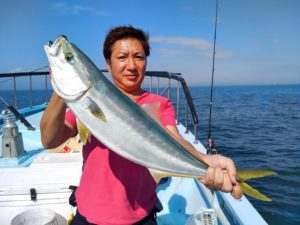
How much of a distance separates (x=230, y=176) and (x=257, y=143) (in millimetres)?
14118

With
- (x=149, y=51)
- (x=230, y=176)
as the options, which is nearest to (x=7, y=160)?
(x=149, y=51)

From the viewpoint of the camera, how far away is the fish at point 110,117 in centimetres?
200

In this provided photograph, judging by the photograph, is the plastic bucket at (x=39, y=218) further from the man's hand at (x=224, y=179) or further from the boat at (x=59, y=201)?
the man's hand at (x=224, y=179)

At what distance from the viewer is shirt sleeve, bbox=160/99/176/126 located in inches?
106

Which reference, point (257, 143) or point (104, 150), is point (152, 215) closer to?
point (104, 150)

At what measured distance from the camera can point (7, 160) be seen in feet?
18.2

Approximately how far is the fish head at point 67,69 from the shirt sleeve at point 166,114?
0.88 meters

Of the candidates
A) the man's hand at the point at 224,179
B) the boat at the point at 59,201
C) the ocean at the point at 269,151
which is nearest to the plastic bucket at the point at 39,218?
the boat at the point at 59,201

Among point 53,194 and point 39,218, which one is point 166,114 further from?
point 39,218

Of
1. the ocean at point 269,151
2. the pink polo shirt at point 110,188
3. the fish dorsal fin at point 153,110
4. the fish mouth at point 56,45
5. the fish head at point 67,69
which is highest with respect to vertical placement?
the fish mouth at point 56,45

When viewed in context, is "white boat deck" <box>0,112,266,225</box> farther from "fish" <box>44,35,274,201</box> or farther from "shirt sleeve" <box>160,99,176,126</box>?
"fish" <box>44,35,274,201</box>

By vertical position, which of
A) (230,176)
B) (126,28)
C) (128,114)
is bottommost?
(230,176)

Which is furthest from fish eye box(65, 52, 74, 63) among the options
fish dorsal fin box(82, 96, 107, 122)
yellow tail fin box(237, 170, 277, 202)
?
yellow tail fin box(237, 170, 277, 202)

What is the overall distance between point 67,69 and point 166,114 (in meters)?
1.06
